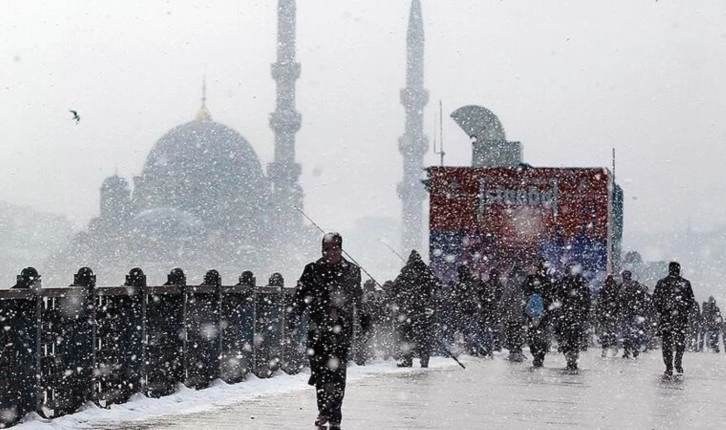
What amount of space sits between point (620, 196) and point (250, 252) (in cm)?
12786

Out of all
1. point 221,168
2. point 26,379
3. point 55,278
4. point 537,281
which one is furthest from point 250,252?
point 26,379

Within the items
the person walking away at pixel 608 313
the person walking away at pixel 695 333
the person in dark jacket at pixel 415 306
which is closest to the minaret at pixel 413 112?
the person walking away at pixel 695 333

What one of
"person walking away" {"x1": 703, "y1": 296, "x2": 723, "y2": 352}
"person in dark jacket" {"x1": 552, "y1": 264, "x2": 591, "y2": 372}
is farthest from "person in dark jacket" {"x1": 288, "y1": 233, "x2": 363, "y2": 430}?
"person walking away" {"x1": 703, "y1": 296, "x2": 723, "y2": 352}

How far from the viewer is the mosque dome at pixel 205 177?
157375 mm

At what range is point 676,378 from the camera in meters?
19.9

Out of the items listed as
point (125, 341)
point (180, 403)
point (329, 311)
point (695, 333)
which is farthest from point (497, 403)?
point (695, 333)

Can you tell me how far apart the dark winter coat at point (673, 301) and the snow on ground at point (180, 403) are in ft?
14.1

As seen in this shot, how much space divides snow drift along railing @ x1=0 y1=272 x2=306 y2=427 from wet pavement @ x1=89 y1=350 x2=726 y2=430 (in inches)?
31.1

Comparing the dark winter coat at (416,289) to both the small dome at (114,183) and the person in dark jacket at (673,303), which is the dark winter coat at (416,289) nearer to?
the person in dark jacket at (673,303)

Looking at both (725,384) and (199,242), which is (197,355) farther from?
(199,242)

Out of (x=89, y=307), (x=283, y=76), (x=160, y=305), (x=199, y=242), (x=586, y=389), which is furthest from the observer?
(x=199, y=242)

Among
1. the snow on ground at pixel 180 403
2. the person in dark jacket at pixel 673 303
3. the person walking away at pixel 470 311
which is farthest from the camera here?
the person walking away at pixel 470 311

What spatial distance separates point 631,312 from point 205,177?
449 feet

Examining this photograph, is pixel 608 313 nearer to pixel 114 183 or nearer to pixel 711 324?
pixel 711 324
